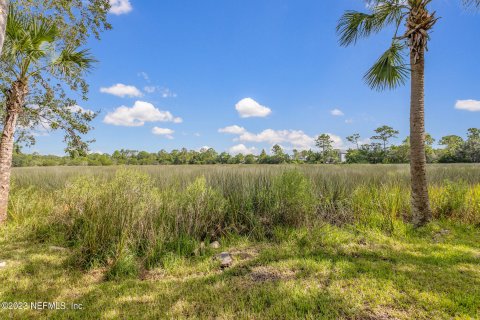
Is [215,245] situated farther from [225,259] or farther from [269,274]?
[269,274]

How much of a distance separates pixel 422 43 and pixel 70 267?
7.56m

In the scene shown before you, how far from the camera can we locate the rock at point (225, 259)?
10.7 feet

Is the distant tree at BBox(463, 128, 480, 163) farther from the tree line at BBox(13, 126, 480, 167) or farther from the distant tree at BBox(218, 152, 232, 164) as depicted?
the distant tree at BBox(218, 152, 232, 164)

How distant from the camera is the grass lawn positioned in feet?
7.39

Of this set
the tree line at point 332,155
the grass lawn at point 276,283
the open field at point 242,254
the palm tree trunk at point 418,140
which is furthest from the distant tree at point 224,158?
the grass lawn at point 276,283

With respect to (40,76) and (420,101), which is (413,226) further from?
(40,76)

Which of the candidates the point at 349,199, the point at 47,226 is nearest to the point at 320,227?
the point at 349,199

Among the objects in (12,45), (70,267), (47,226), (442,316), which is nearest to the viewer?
(442,316)

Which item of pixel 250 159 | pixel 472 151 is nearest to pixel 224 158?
pixel 250 159

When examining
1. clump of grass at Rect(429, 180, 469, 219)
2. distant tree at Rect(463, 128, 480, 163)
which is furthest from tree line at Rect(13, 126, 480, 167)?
clump of grass at Rect(429, 180, 469, 219)

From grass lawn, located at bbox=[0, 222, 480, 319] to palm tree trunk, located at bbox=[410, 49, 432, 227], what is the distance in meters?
0.85

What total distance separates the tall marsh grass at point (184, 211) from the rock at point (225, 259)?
0.44 meters

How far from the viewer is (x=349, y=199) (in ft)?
19.5

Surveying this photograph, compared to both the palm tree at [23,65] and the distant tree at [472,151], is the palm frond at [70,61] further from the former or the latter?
the distant tree at [472,151]
